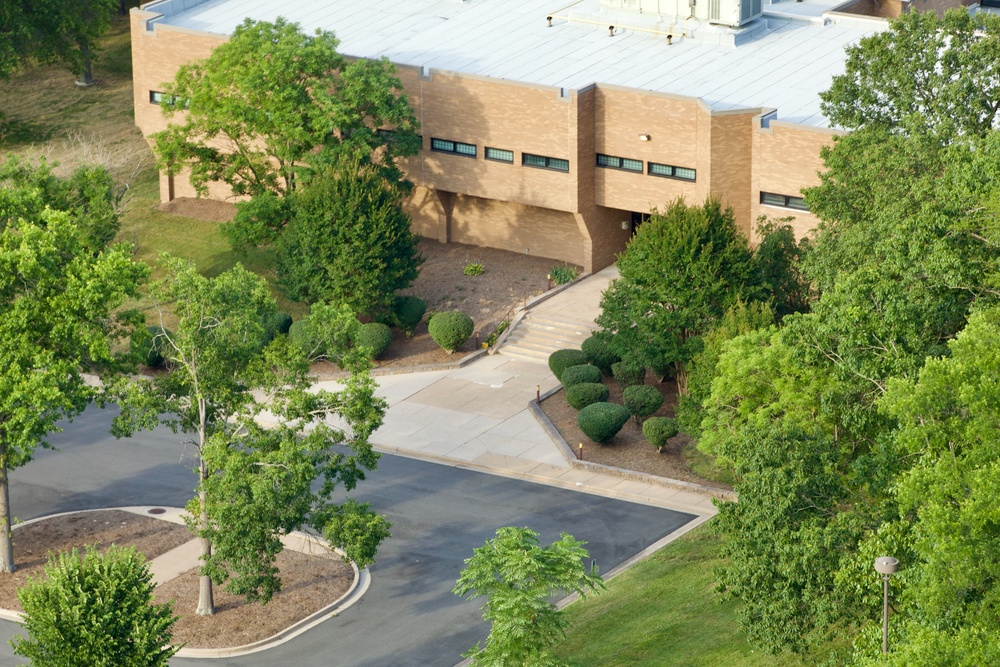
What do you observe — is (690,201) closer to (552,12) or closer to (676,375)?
(676,375)

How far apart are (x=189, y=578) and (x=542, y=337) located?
769 inches

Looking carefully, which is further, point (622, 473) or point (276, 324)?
point (276, 324)

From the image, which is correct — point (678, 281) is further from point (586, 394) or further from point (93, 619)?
point (93, 619)

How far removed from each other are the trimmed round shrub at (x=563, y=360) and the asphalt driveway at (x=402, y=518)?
6.43 m

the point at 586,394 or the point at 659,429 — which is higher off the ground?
the point at 586,394

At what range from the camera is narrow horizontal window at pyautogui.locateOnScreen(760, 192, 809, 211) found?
62.6 m

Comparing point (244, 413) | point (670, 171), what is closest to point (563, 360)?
point (670, 171)

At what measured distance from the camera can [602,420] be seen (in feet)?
185

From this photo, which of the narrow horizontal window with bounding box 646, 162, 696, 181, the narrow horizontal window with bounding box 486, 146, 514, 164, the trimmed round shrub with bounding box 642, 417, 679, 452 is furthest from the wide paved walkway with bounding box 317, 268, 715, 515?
the narrow horizontal window with bounding box 486, 146, 514, 164

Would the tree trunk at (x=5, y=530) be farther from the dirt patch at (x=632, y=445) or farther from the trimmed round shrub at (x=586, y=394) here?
the trimmed round shrub at (x=586, y=394)

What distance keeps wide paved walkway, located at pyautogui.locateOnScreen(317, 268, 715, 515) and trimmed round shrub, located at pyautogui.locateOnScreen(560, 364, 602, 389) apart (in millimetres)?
1493

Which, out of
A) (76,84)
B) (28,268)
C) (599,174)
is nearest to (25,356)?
(28,268)

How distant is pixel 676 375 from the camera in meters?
59.5

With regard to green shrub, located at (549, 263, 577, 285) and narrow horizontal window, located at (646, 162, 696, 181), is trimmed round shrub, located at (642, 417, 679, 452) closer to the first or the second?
narrow horizontal window, located at (646, 162, 696, 181)
